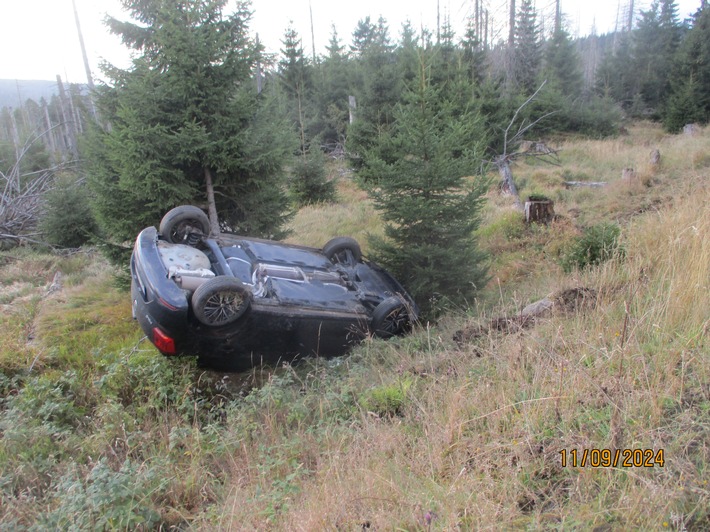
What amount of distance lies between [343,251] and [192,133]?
9.75 feet

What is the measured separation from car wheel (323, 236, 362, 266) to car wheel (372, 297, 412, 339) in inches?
55.0

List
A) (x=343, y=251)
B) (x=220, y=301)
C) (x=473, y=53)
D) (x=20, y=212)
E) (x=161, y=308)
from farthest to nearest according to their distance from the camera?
(x=473, y=53), (x=20, y=212), (x=343, y=251), (x=220, y=301), (x=161, y=308)

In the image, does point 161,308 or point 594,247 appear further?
point 594,247

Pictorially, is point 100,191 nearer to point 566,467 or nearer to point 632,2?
point 566,467

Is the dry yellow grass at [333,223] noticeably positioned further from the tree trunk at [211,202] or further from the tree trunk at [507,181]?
the tree trunk at [507,181]

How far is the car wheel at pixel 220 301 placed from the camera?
405cm

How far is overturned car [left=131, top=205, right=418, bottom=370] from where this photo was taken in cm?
408

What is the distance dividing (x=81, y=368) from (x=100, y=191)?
3.25 m

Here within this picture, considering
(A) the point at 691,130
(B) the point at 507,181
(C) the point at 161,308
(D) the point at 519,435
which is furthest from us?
(A) the point at 691,130

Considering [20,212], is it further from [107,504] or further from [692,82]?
[692,82]

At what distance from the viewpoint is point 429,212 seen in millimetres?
6266

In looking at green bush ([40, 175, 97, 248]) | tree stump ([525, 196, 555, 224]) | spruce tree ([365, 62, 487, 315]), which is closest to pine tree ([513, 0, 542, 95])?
tree stump ([525, 196, 555, 224])

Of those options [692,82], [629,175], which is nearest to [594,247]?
[629,175]

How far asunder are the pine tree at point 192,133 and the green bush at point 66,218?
5.06 metres
